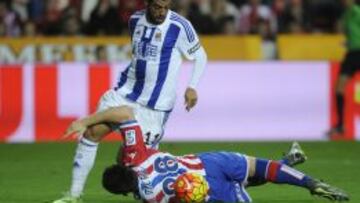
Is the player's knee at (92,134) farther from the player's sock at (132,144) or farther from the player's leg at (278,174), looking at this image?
the player's leg at (278,174)

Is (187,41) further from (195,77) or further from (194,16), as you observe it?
(194,16)

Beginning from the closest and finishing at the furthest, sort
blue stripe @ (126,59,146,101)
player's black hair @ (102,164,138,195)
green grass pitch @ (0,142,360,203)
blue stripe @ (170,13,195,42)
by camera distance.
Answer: player's black hair @ (102,164,138,195) < blue stripe @ (126,59,146,101) < blue stripe @ (170,13,195,42) < green grass pitch @ (0,142,360,203)

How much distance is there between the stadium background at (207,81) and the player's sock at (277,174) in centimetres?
195

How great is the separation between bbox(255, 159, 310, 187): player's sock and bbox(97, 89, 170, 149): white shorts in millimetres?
950

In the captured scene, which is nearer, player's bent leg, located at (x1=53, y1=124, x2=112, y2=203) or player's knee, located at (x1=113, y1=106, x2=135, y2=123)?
player's knee, located at (x1=113, y1=106, x2=135, y2=123)

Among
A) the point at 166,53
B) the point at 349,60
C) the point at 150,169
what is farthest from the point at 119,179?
the point at 349,60

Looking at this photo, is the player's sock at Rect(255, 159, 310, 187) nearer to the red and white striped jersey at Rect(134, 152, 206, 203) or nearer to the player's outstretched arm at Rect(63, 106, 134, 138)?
the red and white striped jersey at Rect(134, 152, 206, 203)

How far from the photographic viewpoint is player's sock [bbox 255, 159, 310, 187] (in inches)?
346

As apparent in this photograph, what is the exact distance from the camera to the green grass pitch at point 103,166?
32.1ft

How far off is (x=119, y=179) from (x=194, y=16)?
1014cm

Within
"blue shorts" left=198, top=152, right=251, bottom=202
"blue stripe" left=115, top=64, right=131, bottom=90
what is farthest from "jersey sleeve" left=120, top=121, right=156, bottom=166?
"blue stripe" left=115, top=64, right=131, bottom=90

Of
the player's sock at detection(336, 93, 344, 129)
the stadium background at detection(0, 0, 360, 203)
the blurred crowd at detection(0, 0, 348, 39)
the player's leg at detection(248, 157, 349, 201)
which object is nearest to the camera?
the player's leg at detection(248, 157, 349, 201)

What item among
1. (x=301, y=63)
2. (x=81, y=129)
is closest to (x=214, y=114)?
(x=301, y=63)

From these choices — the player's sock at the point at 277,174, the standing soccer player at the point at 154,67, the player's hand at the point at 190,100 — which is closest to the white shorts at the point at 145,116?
the standing soccer player at the point at 154,67
